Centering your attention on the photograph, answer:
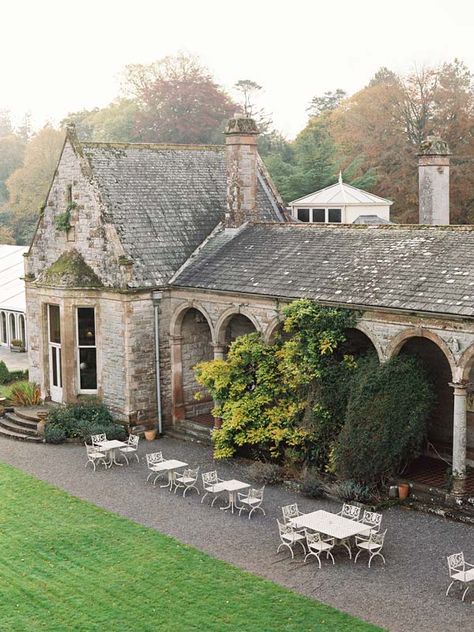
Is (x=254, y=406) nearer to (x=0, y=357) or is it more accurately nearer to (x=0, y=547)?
(x=0, y=547)

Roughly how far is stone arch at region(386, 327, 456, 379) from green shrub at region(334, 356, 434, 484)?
0.80 feet

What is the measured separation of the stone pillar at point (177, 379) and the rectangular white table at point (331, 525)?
9288 mm

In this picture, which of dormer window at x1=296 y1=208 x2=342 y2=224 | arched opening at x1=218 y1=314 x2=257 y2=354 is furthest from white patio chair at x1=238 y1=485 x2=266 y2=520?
dormer window at x1=296 y1=208 x2=342 y2=224

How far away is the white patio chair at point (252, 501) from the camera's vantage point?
18062mm

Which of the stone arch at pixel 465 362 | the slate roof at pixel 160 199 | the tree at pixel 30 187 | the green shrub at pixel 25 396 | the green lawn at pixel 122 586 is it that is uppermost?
the tree at pixel 30 187

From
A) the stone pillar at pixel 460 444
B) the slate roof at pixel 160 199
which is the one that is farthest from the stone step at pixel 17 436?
the stone pillar at pixel 460 444

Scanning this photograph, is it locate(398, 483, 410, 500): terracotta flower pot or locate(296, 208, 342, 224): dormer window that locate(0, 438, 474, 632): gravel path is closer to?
locate(398, 483, 410, 500): terracotta flower pot

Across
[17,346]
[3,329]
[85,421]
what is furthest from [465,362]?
[3,329]

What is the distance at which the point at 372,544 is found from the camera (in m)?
15.5

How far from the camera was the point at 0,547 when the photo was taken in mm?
16578

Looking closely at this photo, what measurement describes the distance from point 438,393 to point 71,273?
11.1m

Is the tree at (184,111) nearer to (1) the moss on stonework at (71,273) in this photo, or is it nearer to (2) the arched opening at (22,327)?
(2) the arched opening at (22,327)

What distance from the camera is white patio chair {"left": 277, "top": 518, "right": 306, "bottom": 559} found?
52.2 ft

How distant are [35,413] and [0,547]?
9508 mm
